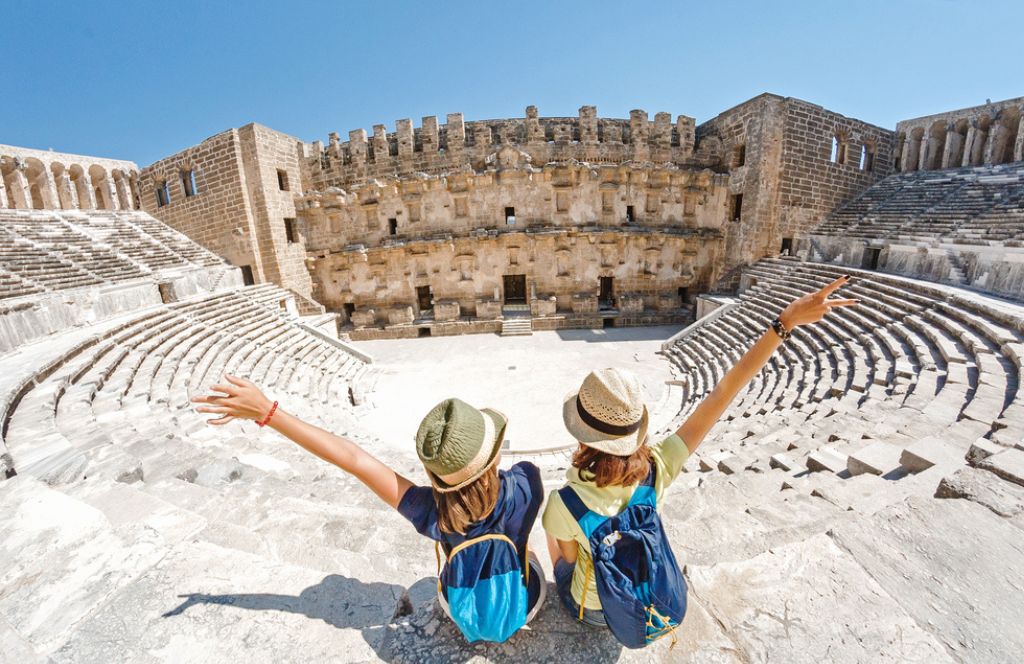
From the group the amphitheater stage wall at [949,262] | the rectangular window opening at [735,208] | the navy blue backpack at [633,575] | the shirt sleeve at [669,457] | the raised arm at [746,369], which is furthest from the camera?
the rectangular window opening at [735,208]

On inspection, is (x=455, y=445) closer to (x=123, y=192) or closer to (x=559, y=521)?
(x=559, y=521)

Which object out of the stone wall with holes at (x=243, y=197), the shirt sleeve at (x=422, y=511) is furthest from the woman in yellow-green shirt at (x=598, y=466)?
the stone wall with holes at (x=243, y=197)

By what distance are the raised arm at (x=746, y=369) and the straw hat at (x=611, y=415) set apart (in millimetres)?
375

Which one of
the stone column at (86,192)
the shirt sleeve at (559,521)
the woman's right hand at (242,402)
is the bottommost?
the shirt sleeve at (559,521)

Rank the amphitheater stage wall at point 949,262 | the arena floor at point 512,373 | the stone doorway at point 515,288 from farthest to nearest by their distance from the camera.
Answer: the stone doorway at point 515,288 → the arena floor at point 512,373 → the amphitheater stage wall at point 949,262

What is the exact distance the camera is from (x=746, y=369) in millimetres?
2031

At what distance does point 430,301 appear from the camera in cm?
1806

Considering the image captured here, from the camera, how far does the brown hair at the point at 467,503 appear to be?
1556 mm

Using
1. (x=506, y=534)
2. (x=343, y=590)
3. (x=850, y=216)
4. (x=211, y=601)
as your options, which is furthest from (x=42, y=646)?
(x=850, y=216)

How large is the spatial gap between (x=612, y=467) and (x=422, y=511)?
810mm

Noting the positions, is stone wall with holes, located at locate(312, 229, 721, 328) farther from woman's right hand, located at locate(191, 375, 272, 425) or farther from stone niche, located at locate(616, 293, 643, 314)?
woman's right hand, located at locate(191, 375, 272, 425)

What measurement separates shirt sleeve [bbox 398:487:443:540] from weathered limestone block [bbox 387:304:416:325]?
1564 centimetres

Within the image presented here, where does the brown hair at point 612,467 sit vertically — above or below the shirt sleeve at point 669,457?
above

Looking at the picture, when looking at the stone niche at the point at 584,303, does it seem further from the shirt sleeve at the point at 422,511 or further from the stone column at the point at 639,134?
the shirt sleeve at the point at 422,511
